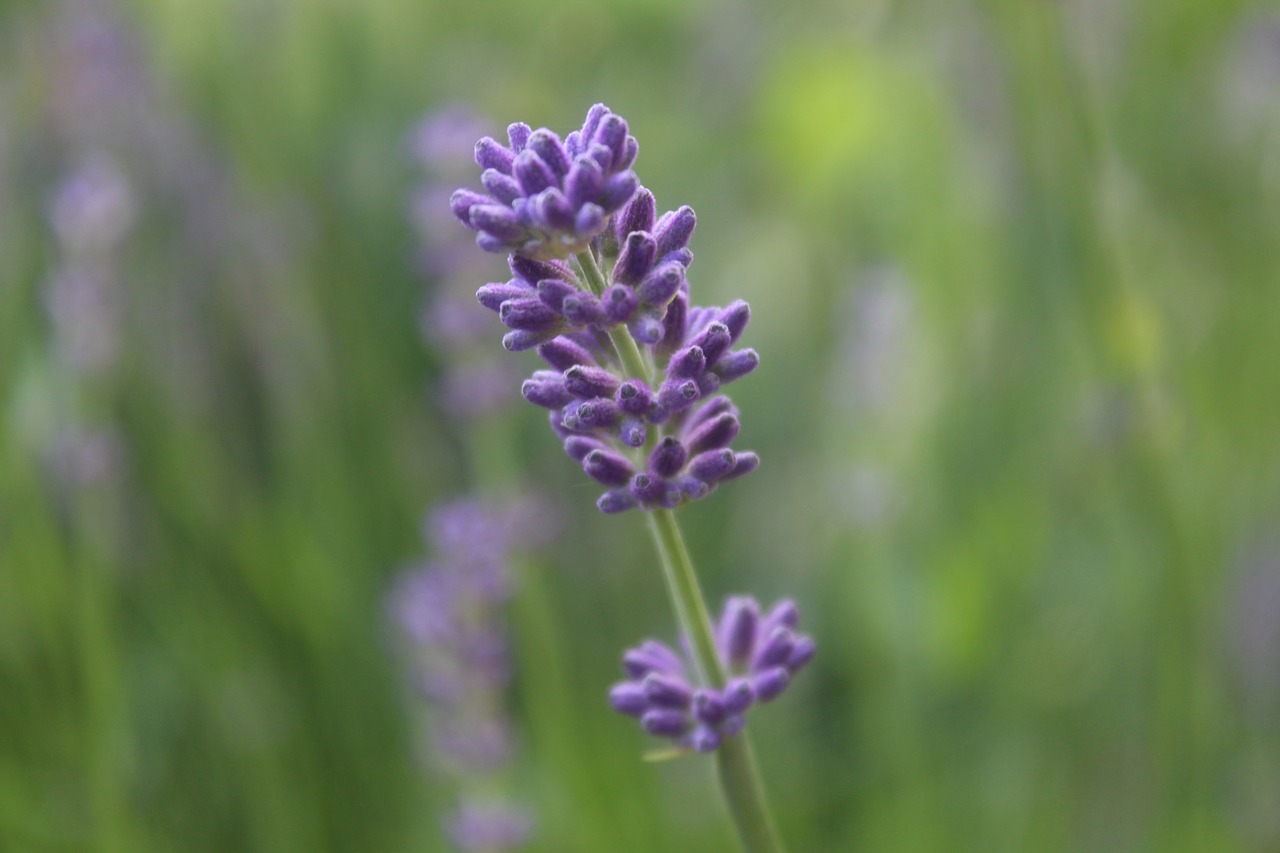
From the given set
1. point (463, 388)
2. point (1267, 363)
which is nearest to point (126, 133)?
point (463, 388)

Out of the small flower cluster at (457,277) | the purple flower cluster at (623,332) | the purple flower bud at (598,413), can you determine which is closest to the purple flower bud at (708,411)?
the purple flower cluster at (623,332)

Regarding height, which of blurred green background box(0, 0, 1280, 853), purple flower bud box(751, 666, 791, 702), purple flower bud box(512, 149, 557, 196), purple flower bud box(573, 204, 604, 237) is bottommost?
purple flower bud box(751, 666, 791, 702)

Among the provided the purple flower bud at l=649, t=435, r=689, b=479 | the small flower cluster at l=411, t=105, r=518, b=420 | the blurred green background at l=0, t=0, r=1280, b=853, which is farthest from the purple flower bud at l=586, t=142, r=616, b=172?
the small flower cluster at l=411, t=105, r=518, b=420

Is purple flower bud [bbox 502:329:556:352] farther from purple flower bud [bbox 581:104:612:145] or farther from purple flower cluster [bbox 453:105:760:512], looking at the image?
purple flower bud [bbox 581:104:612:145]

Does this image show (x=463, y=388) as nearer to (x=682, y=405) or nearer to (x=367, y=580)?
(x=367, y=580)

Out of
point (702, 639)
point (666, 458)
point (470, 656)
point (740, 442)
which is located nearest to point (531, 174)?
point (666, 458)

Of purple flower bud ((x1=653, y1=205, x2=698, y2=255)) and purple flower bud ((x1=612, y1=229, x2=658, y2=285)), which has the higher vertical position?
purple flower bud ((x1=653, y1=205, x2=698, y2=255))

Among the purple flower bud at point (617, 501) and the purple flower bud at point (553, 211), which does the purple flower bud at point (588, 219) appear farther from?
the purple flower bud at point (617, 501)
